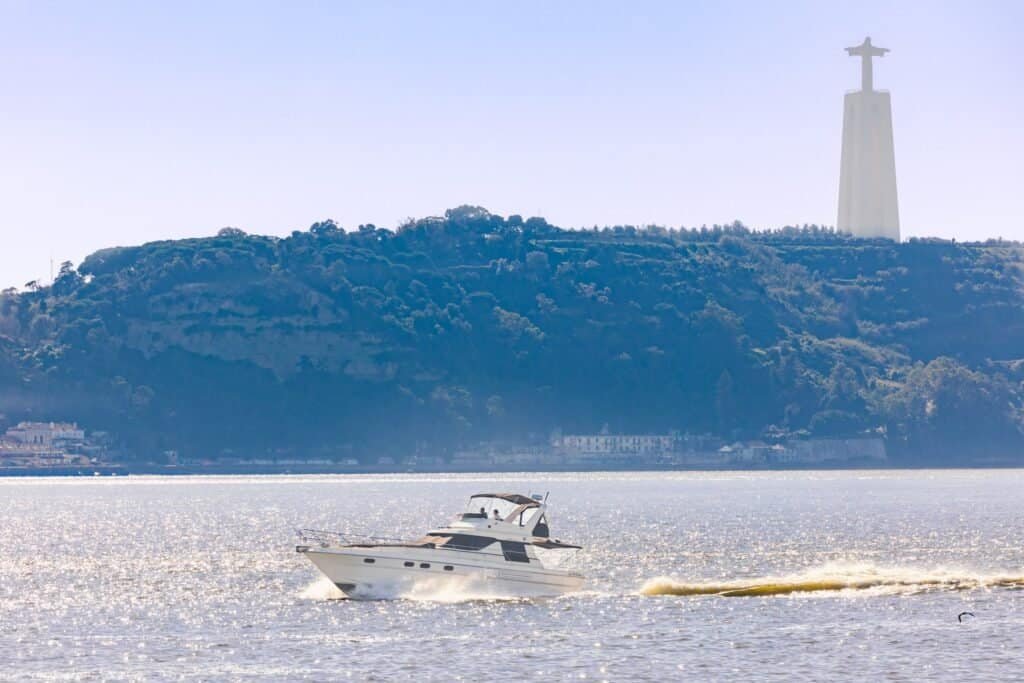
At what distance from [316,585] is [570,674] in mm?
30046

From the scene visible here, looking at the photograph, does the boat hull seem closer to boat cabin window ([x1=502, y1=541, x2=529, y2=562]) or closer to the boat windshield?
boat cabin window ([x1=502, y1=541, x2=529, y2=562])

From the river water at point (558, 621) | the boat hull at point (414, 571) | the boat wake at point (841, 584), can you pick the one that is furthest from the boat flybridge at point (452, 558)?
the boat wake at point (841, 584)

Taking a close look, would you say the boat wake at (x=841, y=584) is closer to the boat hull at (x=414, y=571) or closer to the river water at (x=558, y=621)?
the river water at (x=558, y=621)

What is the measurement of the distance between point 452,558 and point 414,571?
6.05 feet

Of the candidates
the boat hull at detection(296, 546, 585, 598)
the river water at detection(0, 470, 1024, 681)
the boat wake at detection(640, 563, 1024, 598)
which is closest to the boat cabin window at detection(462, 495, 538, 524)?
the boat hull at detection(296, 546, 585, 598)

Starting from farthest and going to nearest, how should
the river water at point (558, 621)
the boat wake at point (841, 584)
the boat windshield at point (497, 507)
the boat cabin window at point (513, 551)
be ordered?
the boat wake at point (841, 584)
the boat windshield at point (497, 507)
the boat cabin window at point (513, 551)
the river water at point (558, 621)

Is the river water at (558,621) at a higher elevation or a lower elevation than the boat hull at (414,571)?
lower

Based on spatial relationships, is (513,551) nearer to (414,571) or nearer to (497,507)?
(497,507)

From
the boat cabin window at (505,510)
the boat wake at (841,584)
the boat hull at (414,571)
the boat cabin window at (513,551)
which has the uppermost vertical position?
the boat cabin window at (505,510)

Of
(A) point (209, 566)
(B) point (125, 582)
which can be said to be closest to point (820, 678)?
(B) point (125, 582)

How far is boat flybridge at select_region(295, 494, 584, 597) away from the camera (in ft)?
303

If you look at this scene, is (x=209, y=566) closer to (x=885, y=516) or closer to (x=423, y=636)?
(x=423, y=636)

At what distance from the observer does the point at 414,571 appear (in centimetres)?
9238

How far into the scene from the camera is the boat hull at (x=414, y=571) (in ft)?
303
